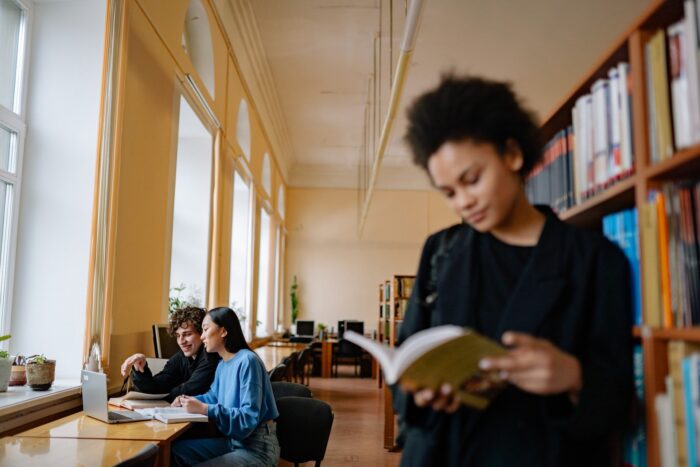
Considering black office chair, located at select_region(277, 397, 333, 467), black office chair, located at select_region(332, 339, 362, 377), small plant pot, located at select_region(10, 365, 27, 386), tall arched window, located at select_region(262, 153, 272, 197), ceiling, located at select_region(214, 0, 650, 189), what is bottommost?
black office chair, located at select_region(332, 339, 362, 377)

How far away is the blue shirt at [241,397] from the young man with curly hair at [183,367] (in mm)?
220

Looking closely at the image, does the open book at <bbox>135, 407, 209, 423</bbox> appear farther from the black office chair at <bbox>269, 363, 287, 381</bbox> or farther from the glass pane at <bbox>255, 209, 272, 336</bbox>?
the glass pane at <bbox>255, 209, 272, 336</bbox>

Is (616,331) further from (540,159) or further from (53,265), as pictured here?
(53,265)

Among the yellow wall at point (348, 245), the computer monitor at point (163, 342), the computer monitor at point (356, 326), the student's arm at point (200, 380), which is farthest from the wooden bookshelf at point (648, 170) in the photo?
the yellow wall at point (348, 245)

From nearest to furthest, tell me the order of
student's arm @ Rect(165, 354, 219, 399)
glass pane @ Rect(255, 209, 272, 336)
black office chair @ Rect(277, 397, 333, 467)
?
black office chair @ Rect(277, 397, 333, 467) → student's arm @ Rect(165, 354, 219, 399) → glass pane @ Rect(255, 209, 272, 336)

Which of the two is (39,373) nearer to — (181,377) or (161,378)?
(161,378)

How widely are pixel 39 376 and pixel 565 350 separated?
2831mm

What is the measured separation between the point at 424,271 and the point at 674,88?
66cm

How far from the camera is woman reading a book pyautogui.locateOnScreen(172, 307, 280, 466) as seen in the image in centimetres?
300

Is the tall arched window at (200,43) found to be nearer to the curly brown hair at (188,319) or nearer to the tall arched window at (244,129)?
the tall arched window at (244,129)

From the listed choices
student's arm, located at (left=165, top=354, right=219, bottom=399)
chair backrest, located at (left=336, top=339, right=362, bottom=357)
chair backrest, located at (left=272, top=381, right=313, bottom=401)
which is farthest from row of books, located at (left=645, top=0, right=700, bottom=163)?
chair backrest, located at (left=336, top=339, right=362, bottom=357)

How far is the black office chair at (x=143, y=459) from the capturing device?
177 cm

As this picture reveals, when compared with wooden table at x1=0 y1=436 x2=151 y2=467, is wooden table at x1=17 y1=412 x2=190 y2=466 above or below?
below

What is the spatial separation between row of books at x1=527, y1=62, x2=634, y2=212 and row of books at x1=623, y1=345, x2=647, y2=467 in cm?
43
